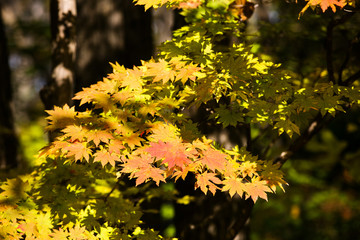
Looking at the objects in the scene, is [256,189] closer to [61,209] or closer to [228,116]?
[228,116]

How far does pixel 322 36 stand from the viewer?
4.05 meters

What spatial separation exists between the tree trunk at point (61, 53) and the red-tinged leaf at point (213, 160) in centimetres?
196

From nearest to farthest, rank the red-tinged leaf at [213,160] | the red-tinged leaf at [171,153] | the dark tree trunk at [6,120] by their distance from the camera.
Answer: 1. the red-tinged leaf at [171,153]
2. the red-tinged leaf at [213,160]
3. the dark tree trunk at [6,120]

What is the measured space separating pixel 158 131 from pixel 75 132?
1.68 ft

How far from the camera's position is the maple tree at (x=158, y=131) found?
2158 mm

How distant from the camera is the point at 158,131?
2.19m

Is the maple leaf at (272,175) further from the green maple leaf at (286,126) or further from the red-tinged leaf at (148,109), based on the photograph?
the red-tinged leaf at (148,109)

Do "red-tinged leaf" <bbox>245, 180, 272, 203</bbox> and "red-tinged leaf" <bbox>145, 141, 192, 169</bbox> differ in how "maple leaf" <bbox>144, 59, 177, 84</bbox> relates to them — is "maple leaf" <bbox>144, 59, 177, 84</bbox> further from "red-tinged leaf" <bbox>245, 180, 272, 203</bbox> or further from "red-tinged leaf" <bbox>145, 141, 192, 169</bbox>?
"red-tinged leaf" <bbox>245, 180, 272, 203</bbox>

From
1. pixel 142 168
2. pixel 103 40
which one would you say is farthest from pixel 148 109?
pixel 103 40

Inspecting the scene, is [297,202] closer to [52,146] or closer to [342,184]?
[342,184]

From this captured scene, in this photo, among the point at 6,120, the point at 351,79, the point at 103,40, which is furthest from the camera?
the point at 6,120

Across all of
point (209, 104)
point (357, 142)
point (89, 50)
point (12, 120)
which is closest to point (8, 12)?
point (12, 120)

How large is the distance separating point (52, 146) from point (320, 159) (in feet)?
30.2

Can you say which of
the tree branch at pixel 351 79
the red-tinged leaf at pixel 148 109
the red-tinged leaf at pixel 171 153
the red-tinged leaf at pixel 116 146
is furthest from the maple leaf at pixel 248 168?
the tree branch at pixel 351 79
